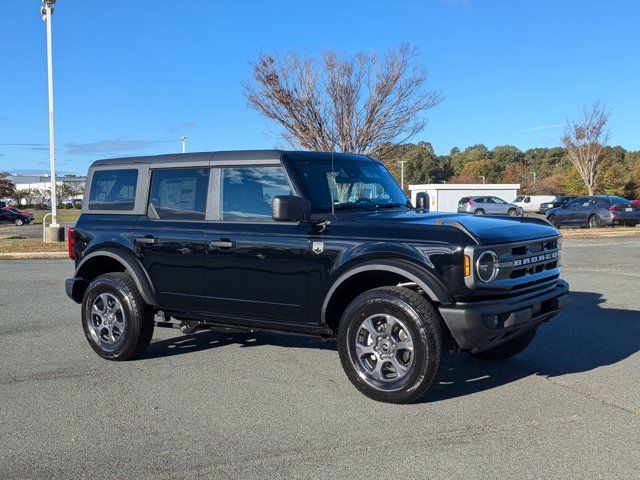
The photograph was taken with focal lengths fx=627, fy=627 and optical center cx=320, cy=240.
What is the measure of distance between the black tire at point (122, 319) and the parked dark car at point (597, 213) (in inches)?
1019

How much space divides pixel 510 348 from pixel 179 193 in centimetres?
350

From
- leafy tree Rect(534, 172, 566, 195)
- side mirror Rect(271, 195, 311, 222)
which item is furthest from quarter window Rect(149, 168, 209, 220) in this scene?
leafy tree Rect(534, 172, 566, 195)

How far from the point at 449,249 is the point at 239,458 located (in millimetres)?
2023

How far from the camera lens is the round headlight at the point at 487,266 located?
4473 millimetres

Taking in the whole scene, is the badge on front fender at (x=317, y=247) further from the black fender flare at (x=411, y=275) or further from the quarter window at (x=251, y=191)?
the quarter window at (x=251, y=191)

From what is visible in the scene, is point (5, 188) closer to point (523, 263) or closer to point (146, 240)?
point (146, 240)

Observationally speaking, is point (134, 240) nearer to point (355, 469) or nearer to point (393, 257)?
point (393, 257)

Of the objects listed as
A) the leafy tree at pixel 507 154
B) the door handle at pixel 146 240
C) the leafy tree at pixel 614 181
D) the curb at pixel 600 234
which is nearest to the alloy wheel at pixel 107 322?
the door handle at pixel 146 240

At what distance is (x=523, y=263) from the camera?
491 cm

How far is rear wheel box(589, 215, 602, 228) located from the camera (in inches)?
1129

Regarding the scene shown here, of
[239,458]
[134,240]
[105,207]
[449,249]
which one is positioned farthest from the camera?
[105,207]

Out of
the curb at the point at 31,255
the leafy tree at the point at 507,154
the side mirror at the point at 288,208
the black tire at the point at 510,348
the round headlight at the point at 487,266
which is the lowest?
the curb at the point at 31,255

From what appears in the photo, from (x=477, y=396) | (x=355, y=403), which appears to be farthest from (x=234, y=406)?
(x=477, y=396)

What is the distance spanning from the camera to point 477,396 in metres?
4.99
